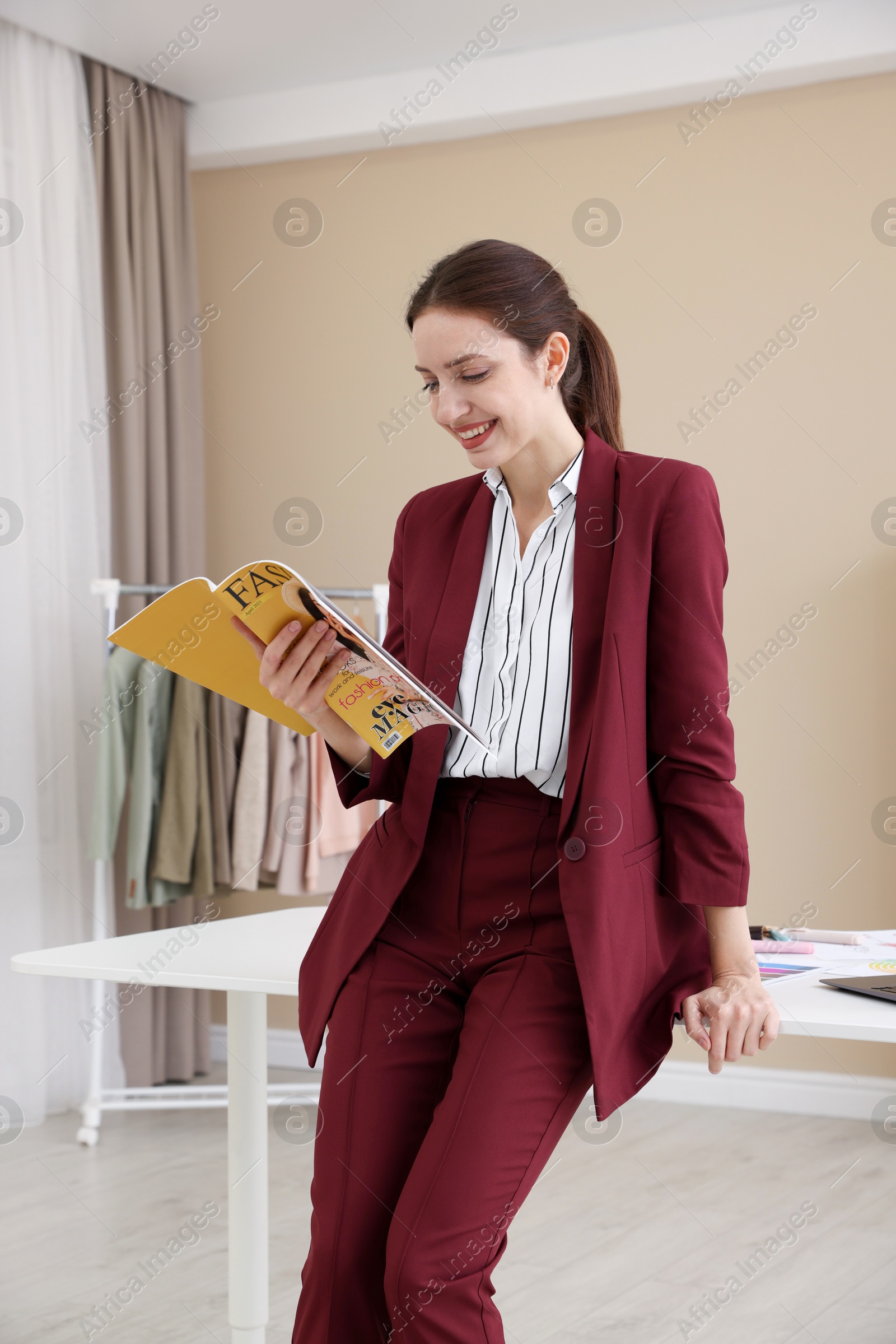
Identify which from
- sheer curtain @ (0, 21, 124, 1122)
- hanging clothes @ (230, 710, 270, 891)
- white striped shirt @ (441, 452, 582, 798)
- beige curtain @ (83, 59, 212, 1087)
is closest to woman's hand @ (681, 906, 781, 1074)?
white striped shirt @ (441, 452, 582, 798)

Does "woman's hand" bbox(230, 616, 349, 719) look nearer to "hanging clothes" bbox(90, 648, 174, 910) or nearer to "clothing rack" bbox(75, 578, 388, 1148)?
"clothing rack" bbox(75, 578, 388, 1148)

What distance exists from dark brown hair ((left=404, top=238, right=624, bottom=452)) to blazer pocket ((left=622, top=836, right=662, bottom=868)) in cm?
54

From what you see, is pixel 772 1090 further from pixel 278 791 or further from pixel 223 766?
pixel 223 766

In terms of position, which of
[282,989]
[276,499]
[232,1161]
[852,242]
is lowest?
[232,1161]

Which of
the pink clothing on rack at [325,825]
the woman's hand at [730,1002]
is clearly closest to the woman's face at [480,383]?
the woman's hand at [730,1002]

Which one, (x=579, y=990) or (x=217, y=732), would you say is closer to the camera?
(x=579, y=990)

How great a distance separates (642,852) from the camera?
4.53 ft

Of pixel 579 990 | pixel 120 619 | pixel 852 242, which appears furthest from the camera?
pixel 120 619

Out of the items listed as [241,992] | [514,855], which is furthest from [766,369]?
[514,855]

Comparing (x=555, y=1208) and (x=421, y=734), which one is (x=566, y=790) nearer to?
(x=421, y=734)

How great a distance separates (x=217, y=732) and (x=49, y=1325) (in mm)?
1716

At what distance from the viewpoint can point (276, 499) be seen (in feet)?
14.3

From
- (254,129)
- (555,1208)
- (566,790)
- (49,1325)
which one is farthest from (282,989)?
(254,129)

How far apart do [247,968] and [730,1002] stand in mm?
678
